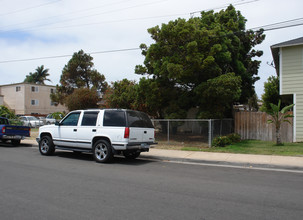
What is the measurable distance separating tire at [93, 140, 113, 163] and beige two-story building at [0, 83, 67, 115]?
4097 centimetres

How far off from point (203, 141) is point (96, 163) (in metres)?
7.02

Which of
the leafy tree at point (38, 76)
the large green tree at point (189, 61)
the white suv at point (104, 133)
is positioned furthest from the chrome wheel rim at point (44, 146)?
the leafy tree at point (38, 76)

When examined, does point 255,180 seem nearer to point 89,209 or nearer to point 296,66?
point 89,209

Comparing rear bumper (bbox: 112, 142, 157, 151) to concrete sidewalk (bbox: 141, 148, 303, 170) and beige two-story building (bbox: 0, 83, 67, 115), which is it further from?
beige two-story building (bbox: 0, 83, 67, 115)

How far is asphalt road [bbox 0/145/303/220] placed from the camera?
4.89m

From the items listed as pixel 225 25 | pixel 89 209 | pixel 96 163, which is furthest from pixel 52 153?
pixel 225 25

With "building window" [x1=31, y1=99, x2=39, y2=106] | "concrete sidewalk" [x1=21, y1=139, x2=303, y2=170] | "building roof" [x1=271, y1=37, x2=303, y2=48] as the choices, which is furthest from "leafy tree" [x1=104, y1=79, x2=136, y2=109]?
"building window" [x1=31, y1=99, x2=39, y2=106]

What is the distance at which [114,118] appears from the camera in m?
10.2

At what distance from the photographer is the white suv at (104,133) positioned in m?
9.88

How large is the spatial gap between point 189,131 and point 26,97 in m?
38.1

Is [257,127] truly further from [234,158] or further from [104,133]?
[104,133]

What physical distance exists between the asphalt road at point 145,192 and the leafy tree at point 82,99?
929 inches

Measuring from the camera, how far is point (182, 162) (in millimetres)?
10914

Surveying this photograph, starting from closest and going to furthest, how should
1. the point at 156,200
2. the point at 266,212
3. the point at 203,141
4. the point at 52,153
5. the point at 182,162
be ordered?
the point at 266,212
the point at 156,200
the point at 182,162
the point at 52,153
the point at 203,141
